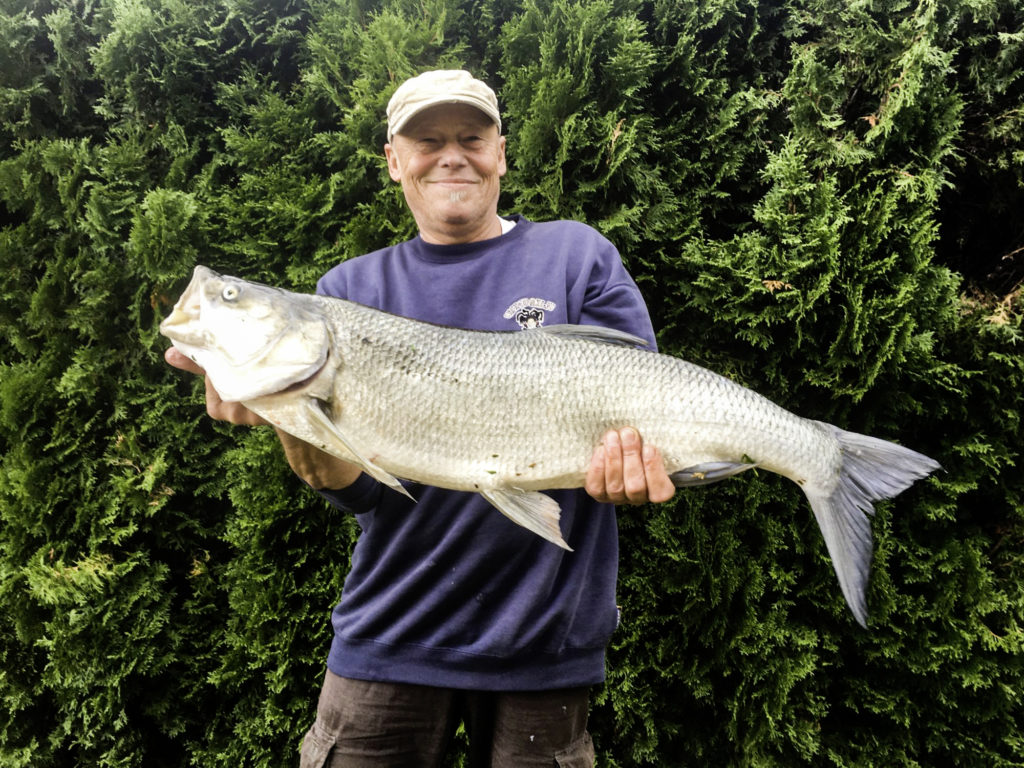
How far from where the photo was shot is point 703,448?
2.14 m

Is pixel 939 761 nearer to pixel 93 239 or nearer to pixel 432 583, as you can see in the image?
pixel 432 583

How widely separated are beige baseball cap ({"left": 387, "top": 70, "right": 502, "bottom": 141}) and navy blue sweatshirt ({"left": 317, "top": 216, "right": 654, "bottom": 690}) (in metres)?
0.53

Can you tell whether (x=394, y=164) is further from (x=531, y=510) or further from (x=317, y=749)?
(x=317, y=749)

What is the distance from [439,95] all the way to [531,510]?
1604mm

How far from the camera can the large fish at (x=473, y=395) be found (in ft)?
6.68

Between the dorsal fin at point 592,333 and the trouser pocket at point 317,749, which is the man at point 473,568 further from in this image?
the dorsal fin at point 592,333

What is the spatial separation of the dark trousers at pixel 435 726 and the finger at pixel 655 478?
0.80m

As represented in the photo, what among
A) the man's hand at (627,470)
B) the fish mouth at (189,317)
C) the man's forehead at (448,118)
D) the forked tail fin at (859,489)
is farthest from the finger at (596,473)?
the man's forehead at (448,118)

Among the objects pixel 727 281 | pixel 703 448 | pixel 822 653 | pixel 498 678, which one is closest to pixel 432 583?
pixel 498 678

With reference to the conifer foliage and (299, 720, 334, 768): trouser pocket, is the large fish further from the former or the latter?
the conifer foliage

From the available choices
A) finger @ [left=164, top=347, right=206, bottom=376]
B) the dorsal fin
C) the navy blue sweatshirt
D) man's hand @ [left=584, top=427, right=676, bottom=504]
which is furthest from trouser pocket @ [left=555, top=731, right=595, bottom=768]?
finger @ [left=164, top=347, right=206, bottom=376]

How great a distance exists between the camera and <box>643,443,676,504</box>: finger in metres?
2.08

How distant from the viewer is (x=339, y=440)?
1928 millimetres

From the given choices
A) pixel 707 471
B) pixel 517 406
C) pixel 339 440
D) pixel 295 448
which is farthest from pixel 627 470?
pixel 295 448
